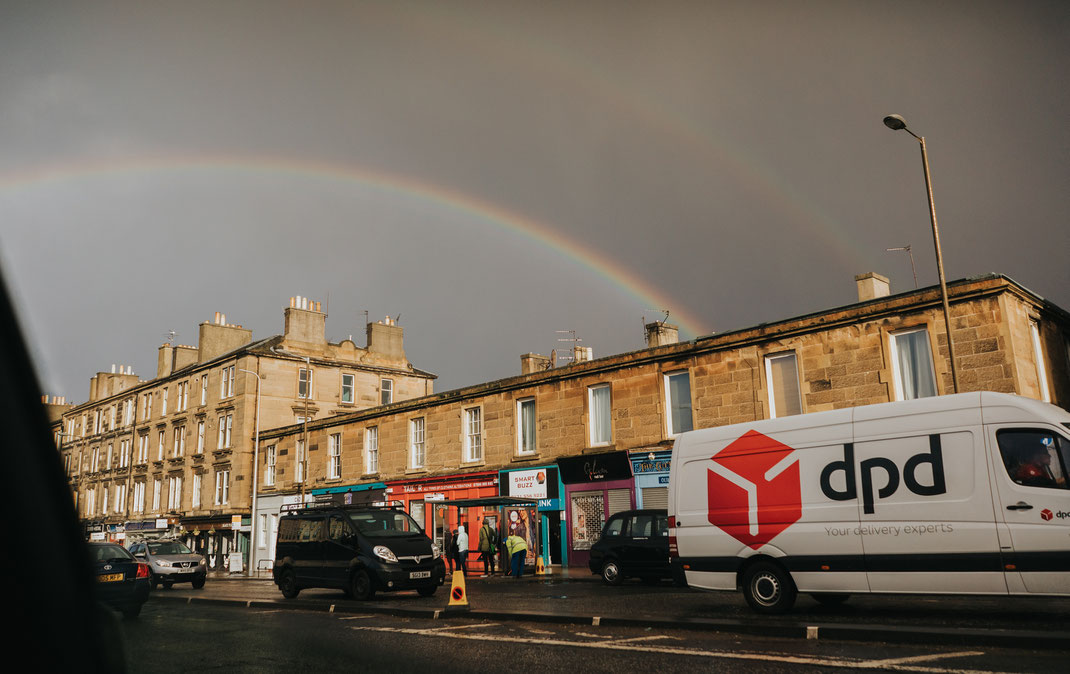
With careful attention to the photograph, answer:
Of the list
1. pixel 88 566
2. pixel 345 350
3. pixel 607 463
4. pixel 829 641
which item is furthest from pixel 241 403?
pixel 88 566

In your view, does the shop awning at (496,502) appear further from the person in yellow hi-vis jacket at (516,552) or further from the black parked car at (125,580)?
the black parked car at (125,580)

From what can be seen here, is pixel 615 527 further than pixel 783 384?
No

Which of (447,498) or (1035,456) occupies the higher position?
(1035,456)

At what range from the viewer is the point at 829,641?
9562mm

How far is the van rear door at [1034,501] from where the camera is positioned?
32.3ft

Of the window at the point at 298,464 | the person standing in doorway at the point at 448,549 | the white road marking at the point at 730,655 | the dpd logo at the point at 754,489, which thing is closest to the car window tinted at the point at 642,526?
the person standing in doorway at the point at 448,549

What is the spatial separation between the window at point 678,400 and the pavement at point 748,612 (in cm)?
712

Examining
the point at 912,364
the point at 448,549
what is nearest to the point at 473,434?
the point at 448,549

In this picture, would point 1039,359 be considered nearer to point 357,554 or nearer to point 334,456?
point 357,554

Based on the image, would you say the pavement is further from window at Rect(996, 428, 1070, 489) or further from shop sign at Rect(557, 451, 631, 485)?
shop sign at Rect(557, 451, 631, 485)

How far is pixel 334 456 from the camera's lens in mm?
41281

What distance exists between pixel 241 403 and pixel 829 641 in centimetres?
4332

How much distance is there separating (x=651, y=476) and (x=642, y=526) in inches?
212

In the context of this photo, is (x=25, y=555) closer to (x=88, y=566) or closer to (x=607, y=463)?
(x=88, y=566)
